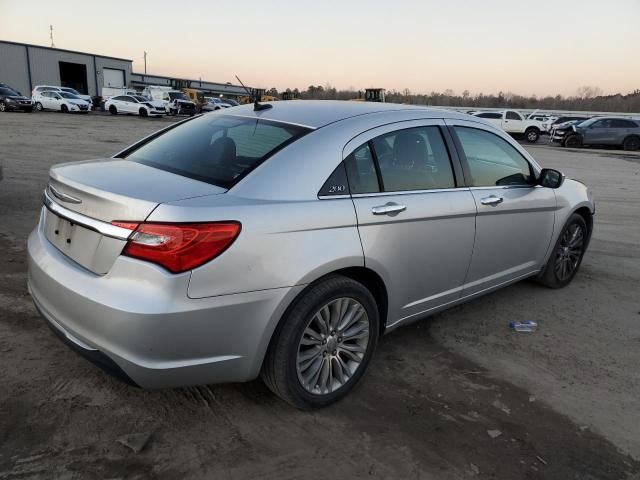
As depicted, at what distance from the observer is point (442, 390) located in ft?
10.3

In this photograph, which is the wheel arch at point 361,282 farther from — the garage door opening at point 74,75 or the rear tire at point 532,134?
the garage door opening at point 74,75

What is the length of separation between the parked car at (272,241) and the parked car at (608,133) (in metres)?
26.4

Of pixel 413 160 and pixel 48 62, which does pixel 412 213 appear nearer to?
pixel 413 160

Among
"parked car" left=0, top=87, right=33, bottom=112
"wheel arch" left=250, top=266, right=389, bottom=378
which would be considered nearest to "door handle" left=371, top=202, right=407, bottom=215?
"wheel arch" left=250, top=266, right=389, bottom=378

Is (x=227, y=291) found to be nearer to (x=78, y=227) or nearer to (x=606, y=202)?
(x=78, y=227)

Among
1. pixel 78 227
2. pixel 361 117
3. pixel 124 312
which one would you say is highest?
pixel 361 117

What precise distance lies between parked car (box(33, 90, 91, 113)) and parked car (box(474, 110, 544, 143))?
1042 inches

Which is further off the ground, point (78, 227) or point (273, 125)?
point (273, 125)

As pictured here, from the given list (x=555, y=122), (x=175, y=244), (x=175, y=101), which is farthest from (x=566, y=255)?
(x=175, y=101)

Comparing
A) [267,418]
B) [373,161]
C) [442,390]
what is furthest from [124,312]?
[442,390]

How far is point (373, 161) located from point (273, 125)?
0.66m

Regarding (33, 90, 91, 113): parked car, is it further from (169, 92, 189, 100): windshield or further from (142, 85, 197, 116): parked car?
(169, 92, 189, 100): windshield

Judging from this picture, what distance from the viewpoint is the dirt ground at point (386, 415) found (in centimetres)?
245

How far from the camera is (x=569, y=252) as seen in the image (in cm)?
498
